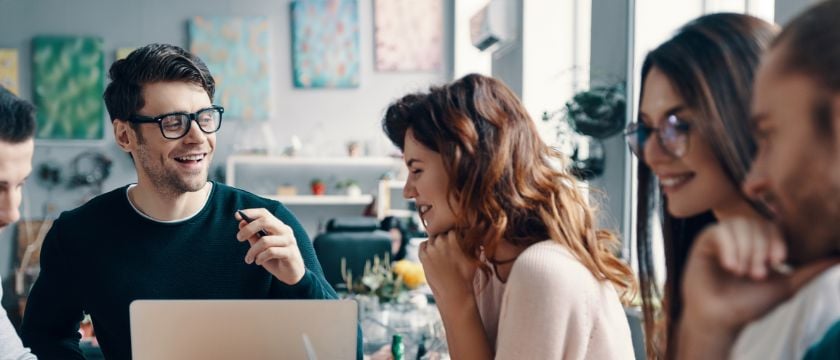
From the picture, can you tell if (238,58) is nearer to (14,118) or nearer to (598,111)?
(598,111)

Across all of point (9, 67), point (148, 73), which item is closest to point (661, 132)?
point (148, 73)

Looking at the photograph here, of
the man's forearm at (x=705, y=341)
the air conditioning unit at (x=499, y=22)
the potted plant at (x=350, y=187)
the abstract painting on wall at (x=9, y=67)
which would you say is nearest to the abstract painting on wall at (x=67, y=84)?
the abstract painting on wall at (x=9, y=67)

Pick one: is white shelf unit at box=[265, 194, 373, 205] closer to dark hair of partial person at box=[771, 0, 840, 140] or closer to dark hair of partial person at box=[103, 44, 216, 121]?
dark hair of partial person at box=[103, 44, 216, 121]

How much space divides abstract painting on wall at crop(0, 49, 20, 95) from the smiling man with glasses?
524cm

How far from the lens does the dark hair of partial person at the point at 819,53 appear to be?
541mm

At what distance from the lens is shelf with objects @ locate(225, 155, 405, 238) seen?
251 inches

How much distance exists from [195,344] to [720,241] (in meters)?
0.86

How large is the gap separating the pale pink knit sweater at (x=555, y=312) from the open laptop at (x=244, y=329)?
0.84 ft

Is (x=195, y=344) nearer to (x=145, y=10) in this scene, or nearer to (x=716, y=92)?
(x=716, y=92)

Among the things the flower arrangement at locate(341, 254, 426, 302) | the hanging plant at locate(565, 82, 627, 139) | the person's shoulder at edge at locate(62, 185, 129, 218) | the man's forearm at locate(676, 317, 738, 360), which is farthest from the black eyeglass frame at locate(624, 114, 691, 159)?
the hanging plant at locate(565, 82, 627, 139)

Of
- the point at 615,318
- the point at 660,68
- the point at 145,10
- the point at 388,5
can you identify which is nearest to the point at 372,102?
the point at 388,5

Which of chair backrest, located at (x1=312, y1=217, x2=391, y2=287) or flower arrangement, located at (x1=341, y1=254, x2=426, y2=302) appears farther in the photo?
chair backrest, located at (x1=312, y1=217, x2=391, y2=287)

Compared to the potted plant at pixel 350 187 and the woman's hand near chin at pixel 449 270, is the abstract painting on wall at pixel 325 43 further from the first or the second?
the woman's hand near chin at pixel 449 270

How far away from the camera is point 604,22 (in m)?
3.37
